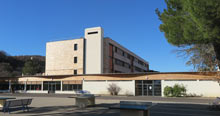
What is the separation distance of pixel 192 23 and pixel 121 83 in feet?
78.8

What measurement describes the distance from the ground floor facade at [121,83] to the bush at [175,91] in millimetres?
1025

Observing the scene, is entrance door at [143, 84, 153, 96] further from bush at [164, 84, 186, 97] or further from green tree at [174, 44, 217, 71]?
green tree at [174, 44, 217, 71]

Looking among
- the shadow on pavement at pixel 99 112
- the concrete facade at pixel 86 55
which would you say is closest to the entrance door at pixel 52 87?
the concrete facade at pixel 86 55

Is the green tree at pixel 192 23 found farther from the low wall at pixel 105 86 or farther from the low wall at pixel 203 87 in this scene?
the low wall at pixel 105 86

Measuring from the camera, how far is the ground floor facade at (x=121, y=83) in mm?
28500

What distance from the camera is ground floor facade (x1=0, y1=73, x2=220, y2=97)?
93.5 feet

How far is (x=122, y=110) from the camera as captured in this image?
7461 mm

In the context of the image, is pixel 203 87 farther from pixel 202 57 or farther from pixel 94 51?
pixel 94 51

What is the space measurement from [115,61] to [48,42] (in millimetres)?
17044

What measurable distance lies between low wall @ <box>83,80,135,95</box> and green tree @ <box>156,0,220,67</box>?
2077 centimetres

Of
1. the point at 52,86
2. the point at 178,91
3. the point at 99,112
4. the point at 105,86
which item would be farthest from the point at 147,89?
the point at 99,112

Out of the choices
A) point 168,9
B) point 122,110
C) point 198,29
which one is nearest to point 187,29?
point 198,29

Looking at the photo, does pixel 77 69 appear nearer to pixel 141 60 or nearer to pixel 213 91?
pixel 213 91

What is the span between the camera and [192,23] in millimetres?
10906
